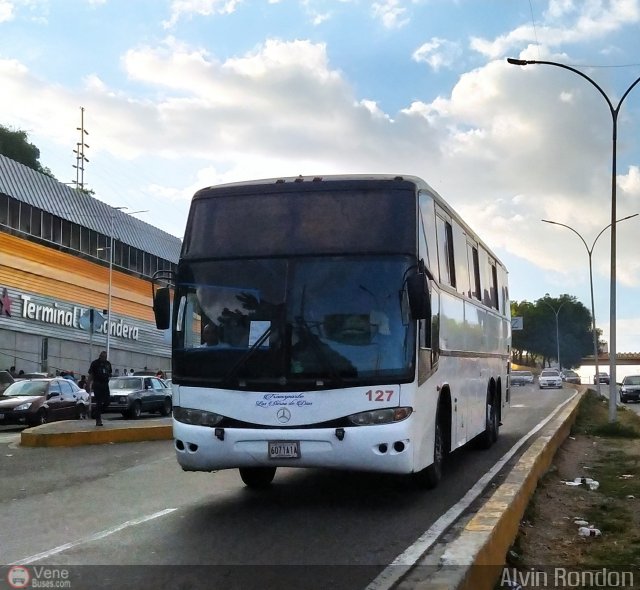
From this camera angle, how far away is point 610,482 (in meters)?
12.0

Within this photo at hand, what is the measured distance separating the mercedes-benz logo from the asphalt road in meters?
0.92

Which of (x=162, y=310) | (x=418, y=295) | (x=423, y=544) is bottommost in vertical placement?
(x=423, y=544)

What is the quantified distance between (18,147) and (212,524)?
Answer: 79290mm

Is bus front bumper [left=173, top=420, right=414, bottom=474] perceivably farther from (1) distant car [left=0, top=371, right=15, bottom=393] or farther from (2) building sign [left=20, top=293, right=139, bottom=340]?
(2) building sign [left=20, top=293, right=139, bottom=340]

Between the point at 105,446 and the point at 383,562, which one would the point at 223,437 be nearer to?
the point at 383,562

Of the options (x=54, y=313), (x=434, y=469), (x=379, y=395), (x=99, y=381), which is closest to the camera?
(x=379, y=395)

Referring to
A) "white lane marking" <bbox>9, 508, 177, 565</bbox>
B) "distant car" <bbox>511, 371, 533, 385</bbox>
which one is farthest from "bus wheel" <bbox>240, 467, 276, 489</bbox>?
"distant car" <bbox>511, 371, 533, 385</bbox>

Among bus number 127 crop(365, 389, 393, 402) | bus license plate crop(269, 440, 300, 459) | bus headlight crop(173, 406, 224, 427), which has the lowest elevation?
bus license plate crop(269, 440, 300, 459)

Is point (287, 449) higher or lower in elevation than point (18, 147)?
lower

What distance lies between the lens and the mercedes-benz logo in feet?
28.1

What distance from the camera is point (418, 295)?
8641 millimetres

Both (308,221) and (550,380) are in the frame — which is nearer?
(308,221)

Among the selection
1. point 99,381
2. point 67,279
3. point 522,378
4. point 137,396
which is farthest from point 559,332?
point 99,381

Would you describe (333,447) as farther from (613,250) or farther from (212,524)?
(613,250)
